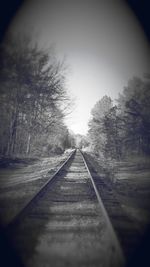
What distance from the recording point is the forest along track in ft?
9.20

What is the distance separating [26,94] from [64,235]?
16.0 m

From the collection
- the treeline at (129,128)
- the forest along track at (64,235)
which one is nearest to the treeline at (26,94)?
the treeline at (129,128)

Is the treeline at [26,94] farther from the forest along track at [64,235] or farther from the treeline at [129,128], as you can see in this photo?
the forest along track at [64,235]

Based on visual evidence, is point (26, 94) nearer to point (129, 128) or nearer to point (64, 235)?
point (129, 128)

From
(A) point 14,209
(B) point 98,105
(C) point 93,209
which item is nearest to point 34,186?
(A) point 14,209

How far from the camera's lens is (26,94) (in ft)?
59.3

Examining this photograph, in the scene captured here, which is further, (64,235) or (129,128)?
(129,128)

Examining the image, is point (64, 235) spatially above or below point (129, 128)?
below

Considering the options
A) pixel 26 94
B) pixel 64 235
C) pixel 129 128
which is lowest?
pixel 64 235

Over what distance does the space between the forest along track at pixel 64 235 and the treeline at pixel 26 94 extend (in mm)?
11347

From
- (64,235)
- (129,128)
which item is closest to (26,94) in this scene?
(129,128)

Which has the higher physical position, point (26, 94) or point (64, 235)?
point (26, 94)

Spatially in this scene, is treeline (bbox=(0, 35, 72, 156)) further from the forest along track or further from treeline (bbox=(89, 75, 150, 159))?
the forest along track

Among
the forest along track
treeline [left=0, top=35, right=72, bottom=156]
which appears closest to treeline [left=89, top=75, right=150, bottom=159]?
treeline [left=0, top=35, right=72, bottom=156]
